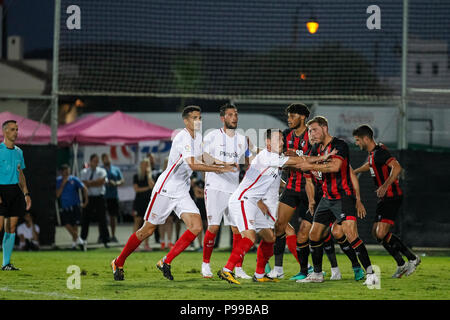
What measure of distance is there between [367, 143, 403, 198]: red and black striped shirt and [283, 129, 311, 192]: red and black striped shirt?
3.54 ft

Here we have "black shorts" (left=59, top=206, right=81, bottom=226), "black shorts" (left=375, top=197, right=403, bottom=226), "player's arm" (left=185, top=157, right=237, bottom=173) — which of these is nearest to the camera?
"player's arm" (left=185, top=157, right=237, bottom=173)

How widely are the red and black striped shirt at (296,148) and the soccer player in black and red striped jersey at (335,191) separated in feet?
2.53

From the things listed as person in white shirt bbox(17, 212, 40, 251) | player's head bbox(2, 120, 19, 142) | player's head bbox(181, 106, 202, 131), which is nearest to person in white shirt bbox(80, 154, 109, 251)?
person in white shirt bbox(17, 212, 40, 251)

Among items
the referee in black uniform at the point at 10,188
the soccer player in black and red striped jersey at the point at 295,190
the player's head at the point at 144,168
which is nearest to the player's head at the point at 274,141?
the soccer player in black and red striped jersey at the point at 295,190

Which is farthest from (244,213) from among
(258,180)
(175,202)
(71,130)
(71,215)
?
(71,130)

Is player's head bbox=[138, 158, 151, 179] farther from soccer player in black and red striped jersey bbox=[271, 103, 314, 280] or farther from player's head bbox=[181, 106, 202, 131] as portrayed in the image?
player's head bbox=[181, 106, 202, 131]

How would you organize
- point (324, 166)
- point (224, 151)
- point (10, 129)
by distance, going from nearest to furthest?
point (324, 166), point (224, 151), point (10, 129)

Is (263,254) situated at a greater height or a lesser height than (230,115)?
lesser

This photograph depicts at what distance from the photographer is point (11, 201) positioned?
12.8 meters

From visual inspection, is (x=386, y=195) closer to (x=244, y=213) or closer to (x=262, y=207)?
(x=262, y=207)

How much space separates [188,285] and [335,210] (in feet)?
7.23

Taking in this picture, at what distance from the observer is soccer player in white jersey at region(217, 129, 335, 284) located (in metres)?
10.5
